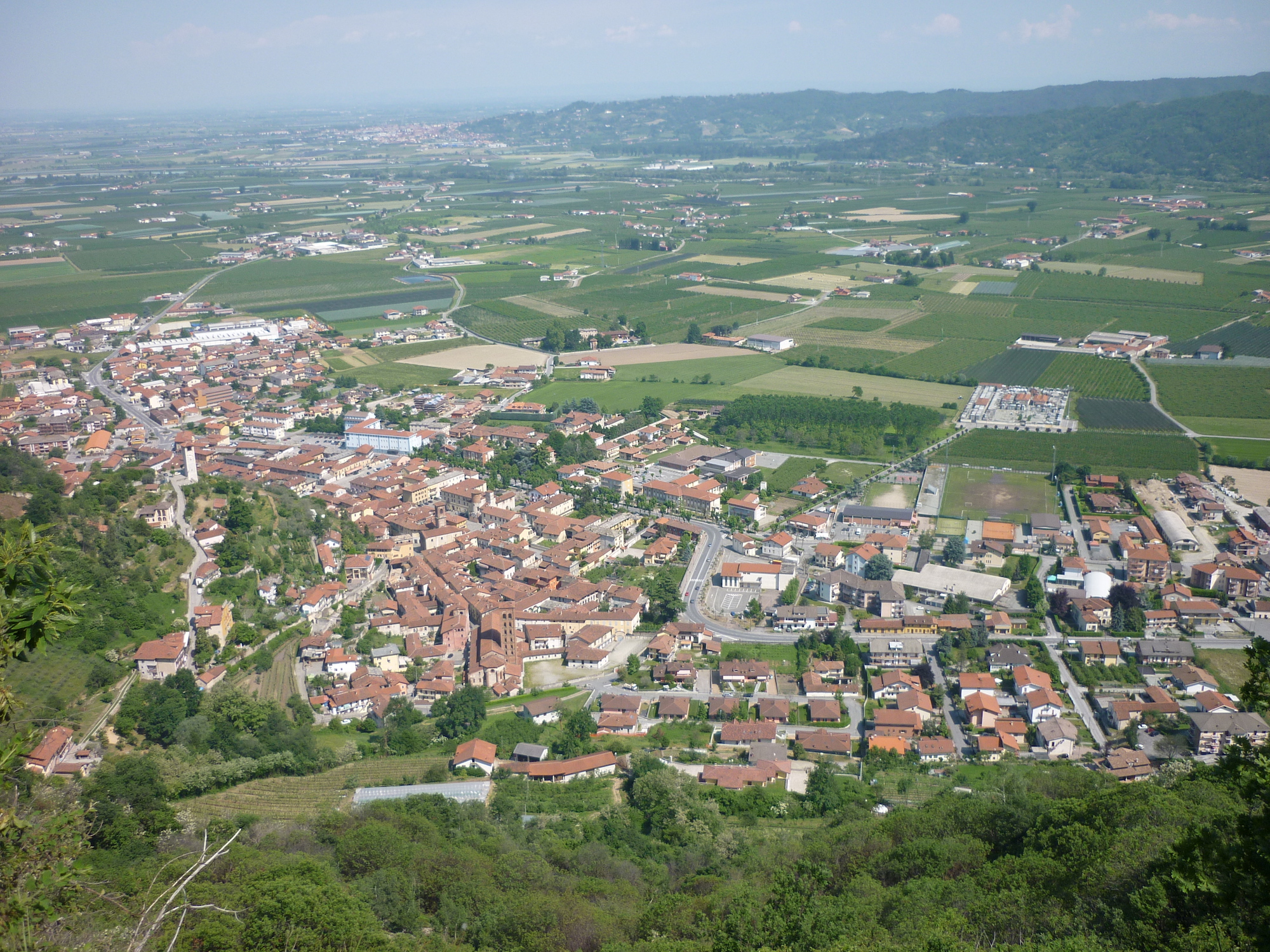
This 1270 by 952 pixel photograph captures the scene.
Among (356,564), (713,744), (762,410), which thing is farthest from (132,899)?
(762,410)

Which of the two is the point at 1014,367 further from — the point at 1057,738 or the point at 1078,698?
the point at 1057,738

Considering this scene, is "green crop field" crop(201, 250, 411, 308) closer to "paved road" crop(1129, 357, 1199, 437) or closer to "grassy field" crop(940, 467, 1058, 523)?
"grassy field" crop(940, 467, 1058, 523)

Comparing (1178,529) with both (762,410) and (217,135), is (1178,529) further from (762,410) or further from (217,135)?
(217,135)

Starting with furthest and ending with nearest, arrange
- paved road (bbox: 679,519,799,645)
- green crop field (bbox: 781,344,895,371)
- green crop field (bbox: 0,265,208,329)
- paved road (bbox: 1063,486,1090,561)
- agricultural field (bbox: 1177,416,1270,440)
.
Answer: green crop field (bbox: 0,265,208,329) < green crop field (bbox: 781,344,895,371) < agricultural field (bbox: 1177,416,1270,440) < paved road (bbox: 1063,486,1090,561) < paved road (bbox: 679,519,799,645)

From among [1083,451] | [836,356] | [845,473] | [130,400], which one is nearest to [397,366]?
[130,400]

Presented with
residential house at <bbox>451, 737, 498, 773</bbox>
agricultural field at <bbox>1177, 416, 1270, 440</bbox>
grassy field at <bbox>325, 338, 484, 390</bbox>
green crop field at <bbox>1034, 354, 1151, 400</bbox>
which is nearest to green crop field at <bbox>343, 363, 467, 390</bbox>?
grassy field at <bbox>325, 338, 484, 390</bbox>

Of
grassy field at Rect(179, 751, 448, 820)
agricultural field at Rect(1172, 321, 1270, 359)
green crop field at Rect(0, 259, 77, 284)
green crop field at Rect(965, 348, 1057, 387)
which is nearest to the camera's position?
grassy field at Rect(179, 751, 448, 820)

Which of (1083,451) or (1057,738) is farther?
(1083,451)

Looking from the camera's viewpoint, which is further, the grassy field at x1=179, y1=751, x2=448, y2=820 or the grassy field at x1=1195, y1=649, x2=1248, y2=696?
the grassy field at x1=1195, y1=649, x2=1248, y2=696
